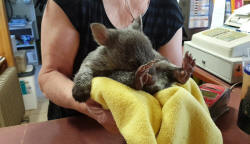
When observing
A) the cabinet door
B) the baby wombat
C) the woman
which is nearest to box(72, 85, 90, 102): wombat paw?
the baby wombat

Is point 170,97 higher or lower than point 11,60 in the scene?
higher

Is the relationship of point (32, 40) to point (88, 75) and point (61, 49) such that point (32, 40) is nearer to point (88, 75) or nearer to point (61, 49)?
point (61, 49)

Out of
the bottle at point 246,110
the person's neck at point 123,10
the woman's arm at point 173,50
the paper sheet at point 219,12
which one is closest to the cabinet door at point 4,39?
the person's neck at point 123,10

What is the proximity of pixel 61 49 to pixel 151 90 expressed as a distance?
19.0 inches

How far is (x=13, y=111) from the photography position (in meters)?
2.46

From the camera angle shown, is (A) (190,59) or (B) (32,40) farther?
(B) (32,40)

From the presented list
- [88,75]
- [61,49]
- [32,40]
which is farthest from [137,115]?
[32,40]

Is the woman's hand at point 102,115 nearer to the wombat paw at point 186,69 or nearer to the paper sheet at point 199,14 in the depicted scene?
the wombat paw at point 186,69

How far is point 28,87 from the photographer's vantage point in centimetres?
294

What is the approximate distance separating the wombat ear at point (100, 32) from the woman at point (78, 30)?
0.84 feet

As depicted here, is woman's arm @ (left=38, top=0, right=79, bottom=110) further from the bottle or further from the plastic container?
the plastic container

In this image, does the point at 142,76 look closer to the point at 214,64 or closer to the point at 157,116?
the point at 157,116

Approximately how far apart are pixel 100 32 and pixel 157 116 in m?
0.34

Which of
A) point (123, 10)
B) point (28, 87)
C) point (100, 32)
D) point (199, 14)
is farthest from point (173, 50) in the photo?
point (28, 87)
